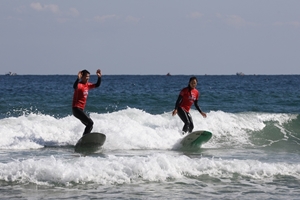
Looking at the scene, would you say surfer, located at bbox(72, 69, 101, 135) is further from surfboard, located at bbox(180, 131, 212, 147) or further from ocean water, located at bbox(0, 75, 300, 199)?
surfboard, located at bbox(180, 131, 212, 147)

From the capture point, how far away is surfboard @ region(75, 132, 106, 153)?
14094 millimetres

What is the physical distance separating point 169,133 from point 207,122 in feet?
12.2

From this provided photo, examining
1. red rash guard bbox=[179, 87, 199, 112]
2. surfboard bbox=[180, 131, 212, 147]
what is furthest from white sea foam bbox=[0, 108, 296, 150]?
red rash guard bbox=[179, 87, 199, 112]

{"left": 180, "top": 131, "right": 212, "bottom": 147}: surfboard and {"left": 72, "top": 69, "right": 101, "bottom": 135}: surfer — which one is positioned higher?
{"left": 72, "top": 69, "right": 101, "bottom": 135}: surfer

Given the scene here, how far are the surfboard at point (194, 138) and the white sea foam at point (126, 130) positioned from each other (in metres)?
0.36

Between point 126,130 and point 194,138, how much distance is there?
2.31m

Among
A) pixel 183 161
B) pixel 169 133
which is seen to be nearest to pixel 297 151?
pixel 169 133

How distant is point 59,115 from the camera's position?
2394 cm

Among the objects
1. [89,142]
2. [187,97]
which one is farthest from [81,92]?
[187,97]

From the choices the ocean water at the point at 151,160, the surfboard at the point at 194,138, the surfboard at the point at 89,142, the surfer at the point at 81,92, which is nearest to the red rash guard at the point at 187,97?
the surfboard at the point at 194,138

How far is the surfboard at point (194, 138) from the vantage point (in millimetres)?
14887

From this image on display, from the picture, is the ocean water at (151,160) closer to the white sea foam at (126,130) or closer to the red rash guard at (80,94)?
the white sea foam at (126,130)

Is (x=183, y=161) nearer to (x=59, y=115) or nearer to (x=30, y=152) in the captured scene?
(x=30, y=152)

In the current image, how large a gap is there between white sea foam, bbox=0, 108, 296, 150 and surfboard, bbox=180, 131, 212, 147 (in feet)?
1.17
